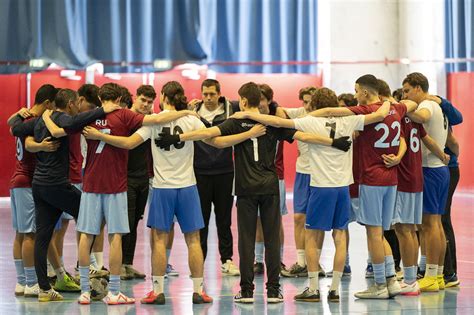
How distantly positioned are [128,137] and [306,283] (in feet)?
7.90

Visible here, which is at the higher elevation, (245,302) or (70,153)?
(70,153)

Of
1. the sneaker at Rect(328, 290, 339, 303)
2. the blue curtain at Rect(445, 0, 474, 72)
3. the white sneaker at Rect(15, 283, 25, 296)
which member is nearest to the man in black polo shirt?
the sneaker at Rect(328, 290, 339, 303)

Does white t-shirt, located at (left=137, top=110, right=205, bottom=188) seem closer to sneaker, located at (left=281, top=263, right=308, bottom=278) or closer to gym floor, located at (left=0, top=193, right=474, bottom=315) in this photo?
gym floor, located at (left=0, top=193, right=474, bottom=315)

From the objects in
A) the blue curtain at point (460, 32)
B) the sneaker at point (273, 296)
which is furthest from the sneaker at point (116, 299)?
the blue curtain at point (460, 32)

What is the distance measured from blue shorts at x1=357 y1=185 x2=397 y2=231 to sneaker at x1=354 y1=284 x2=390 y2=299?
20.3 inches

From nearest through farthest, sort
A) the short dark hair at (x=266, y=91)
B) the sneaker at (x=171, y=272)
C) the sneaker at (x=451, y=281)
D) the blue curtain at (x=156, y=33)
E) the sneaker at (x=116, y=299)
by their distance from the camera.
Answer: the sneaker at (x=116, y=299) < the sneaker at (x=451, y=281) < the short dark hair at (x=266, y=91) < the sneaker at (x=171, y=272) < the blue curtain at (x=156, y=33)

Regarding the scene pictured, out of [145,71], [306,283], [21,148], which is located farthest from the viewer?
[145,71]

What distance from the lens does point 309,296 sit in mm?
8336

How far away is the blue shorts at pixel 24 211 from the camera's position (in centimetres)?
858

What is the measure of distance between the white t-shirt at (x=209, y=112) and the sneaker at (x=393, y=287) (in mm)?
2399

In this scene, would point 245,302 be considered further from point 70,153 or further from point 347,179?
point 70,153

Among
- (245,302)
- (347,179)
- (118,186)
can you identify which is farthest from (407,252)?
(118,186)

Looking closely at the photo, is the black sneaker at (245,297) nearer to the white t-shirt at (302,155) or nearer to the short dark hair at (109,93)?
the white t-shirt at (302,155)

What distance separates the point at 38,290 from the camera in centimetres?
859
